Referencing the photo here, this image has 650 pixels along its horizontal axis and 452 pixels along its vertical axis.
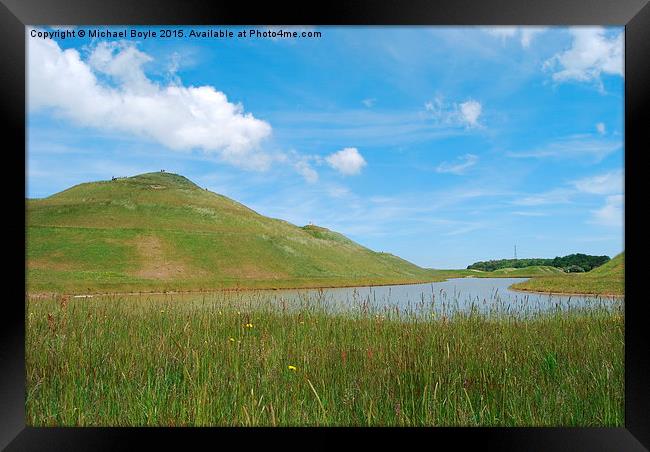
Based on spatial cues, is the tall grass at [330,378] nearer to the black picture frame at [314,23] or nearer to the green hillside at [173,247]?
the black picture frame at [314,23]

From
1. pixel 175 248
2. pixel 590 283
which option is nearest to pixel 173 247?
pixel 175 248

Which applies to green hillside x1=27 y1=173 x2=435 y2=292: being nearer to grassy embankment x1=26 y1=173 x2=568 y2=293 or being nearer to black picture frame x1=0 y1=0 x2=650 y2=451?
grassy embankment x1=26 y1=173 x2=568 y2=293

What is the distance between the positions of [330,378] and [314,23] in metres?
2.34

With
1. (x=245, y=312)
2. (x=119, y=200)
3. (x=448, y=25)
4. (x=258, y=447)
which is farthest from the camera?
(x=119, y=200)

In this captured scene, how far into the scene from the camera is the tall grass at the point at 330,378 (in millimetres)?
2508

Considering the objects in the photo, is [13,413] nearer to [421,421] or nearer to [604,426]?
[421,421]

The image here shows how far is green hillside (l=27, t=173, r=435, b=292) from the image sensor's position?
35.2 meters

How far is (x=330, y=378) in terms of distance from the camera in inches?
119

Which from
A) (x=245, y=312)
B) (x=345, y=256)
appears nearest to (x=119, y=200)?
(x=345, y=256)

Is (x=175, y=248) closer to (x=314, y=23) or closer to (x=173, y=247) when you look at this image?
(x=173, y=247)

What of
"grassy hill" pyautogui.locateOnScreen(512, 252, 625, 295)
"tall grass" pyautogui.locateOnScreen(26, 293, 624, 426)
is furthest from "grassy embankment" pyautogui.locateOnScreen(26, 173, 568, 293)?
"tall grass" pyautogui.locateOnScreen(26, 293, 624, 426)

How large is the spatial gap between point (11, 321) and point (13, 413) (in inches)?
19.8

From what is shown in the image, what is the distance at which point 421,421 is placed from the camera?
247 cm

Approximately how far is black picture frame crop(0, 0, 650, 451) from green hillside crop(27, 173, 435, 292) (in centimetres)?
2523
